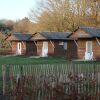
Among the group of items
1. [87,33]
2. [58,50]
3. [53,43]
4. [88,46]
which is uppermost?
[87,33]

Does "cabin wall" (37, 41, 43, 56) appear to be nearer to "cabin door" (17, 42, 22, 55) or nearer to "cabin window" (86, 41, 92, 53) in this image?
"cabin door" (17, 42, 22, 55)

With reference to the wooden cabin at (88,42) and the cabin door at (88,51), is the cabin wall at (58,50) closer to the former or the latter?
the wooden cabin at (88,42)

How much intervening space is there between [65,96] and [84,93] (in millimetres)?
664

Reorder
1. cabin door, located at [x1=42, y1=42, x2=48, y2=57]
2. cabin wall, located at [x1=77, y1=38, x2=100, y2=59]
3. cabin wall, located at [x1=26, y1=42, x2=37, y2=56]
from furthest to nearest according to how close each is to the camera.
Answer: cabin wall, located at [x1=26, y1=42, x2=37, y2=56] → cabin door, located at [x1=42, y1=42, x2=48, y2=57] → cabin wall, located at [x1=77, y1=38, x2=100, y2=59]

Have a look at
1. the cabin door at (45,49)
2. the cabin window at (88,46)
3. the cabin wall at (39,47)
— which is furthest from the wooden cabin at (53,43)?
the cabin window at (88,46)

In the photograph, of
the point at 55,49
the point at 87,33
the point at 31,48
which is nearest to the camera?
the point at 87,33

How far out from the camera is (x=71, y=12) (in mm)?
70188

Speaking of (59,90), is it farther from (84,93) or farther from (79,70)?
(79,70)

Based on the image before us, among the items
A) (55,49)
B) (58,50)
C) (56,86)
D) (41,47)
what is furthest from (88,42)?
(56,86)

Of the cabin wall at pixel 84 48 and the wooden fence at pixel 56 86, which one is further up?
the cabin wall at pixel 84 48

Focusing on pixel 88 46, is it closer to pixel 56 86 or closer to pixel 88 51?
pixel 88 51

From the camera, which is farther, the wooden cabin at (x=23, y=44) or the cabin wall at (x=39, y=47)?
the wooden cabin at (x=23, y=44)

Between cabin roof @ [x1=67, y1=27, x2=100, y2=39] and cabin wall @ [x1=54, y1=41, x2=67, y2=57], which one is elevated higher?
cabin roof @ [x1=67, y1=27, x2=100, y2=39]

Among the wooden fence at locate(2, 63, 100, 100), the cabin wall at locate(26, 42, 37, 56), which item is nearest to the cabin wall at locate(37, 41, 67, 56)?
the cabin wall at locate(26, 42, 37, 56)
